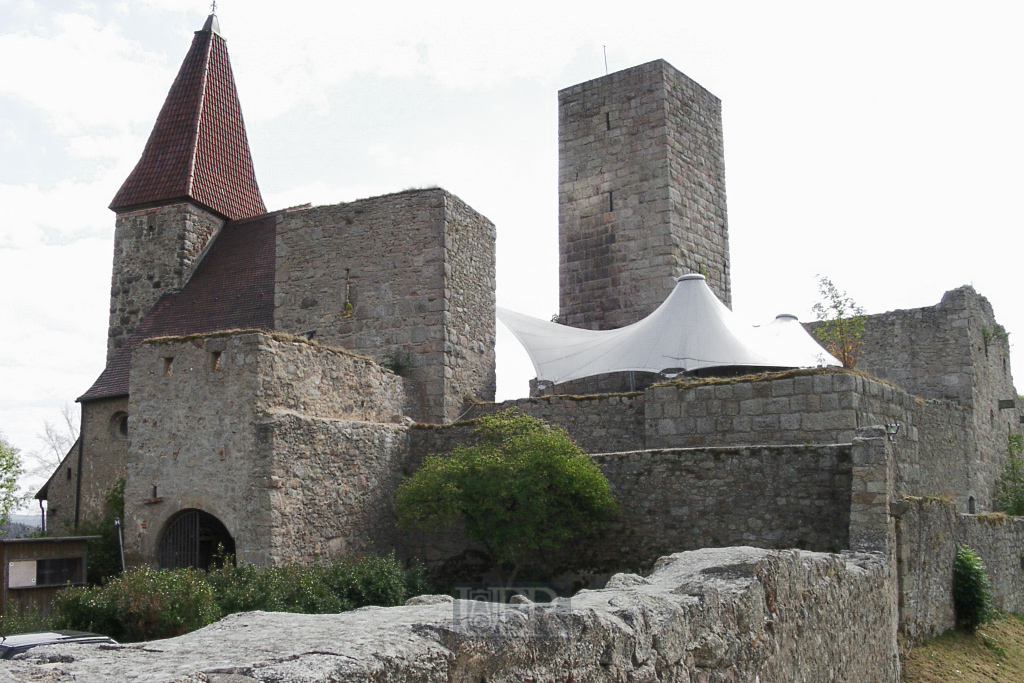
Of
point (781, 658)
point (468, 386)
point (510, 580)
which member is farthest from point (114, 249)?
point (781, 658)

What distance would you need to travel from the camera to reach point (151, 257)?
21.5 m

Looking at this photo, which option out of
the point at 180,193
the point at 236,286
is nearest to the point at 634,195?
the point at 236,286

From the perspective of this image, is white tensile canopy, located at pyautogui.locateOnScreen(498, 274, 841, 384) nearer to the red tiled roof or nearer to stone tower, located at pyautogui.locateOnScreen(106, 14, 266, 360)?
the red tiled roof

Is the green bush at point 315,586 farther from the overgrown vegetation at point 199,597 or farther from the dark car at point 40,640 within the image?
the dark car at point 40,640

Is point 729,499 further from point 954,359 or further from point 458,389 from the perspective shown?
point 954,359

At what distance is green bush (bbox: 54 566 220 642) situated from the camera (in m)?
9.21

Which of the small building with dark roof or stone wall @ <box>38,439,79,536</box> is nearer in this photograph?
the small building with dark roof

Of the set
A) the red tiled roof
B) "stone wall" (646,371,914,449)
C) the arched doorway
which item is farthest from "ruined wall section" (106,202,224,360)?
"stone wall" (646,371,914,449)

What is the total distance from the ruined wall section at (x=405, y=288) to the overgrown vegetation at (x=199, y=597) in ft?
14.5

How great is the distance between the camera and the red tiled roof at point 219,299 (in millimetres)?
18672

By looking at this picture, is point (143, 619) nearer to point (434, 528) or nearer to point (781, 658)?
point (434, 528)

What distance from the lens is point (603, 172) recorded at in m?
19.2

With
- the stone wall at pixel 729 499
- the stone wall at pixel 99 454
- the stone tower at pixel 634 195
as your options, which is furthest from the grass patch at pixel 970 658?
the stone wall at pixel 99 454

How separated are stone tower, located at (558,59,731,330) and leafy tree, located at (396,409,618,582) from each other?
299 inches
